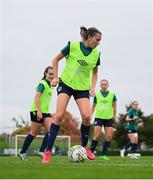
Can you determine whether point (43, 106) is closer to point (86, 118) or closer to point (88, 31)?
point (86, 118)

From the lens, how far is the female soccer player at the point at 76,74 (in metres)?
10.4

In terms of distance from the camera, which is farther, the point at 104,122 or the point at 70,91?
the point at 104,122

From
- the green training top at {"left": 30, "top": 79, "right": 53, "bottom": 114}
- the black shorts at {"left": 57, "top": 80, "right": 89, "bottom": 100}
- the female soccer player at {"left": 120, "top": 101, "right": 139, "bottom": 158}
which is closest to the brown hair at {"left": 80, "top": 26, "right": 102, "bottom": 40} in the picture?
the black shorts at {"left": 57, "top": 80, "right": 89, "bottom": 100}

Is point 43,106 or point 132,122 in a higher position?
point 43,106

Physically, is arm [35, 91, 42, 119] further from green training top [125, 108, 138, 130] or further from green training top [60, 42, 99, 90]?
green training top [125, 108, 138, 130]

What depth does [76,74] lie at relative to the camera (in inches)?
415

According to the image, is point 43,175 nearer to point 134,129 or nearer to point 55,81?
point 55,81

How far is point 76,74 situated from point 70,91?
0.34 m

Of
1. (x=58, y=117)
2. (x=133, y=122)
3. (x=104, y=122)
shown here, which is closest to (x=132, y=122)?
(x=133, y=122)

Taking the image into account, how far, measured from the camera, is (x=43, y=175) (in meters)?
6.95

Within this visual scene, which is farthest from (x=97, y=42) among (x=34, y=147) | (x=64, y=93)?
(x=34, y=147)

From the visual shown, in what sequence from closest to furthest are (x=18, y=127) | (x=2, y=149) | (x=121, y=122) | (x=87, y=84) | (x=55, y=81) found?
(x=55, y=81)
(x=87, y=84)
(x=2, y=149)
(x=121, y=122)
(x=18, y=127)

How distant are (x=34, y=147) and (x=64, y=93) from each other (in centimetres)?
1959

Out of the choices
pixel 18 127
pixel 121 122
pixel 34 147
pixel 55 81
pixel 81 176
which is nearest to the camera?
pixel 81 176
